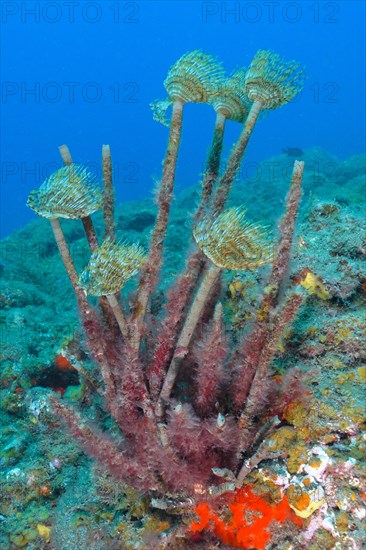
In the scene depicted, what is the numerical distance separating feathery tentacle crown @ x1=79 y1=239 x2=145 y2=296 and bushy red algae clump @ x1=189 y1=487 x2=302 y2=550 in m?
1.45

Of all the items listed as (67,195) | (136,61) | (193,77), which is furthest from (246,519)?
(136,61)

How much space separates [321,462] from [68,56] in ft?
550

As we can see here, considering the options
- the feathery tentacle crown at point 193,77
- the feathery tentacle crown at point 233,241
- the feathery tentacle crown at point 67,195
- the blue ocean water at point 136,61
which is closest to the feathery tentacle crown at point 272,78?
the feathery tentacle crown at point 193,77

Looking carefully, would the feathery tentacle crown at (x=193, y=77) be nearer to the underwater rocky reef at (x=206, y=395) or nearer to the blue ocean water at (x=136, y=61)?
the underwater rocky reef at (x=206, y=395)

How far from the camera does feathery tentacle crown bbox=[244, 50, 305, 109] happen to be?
252 cm

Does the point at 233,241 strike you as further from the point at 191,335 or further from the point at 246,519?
the point at 246,519

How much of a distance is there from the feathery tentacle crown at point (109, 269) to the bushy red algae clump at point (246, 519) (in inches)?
57.2

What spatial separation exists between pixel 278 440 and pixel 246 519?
20.0 inches

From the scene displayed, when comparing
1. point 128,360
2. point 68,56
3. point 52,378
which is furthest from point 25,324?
point 68,56

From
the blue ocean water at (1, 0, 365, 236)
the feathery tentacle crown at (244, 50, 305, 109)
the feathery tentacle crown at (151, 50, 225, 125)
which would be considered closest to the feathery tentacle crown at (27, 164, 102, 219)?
the feathery tentacle crown at (151, 50, 225, 125)

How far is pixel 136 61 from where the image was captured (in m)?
149

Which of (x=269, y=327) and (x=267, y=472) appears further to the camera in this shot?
(x=267, y=472)

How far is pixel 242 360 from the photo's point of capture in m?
2.42

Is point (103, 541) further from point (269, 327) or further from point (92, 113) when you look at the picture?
point (92, 113)
